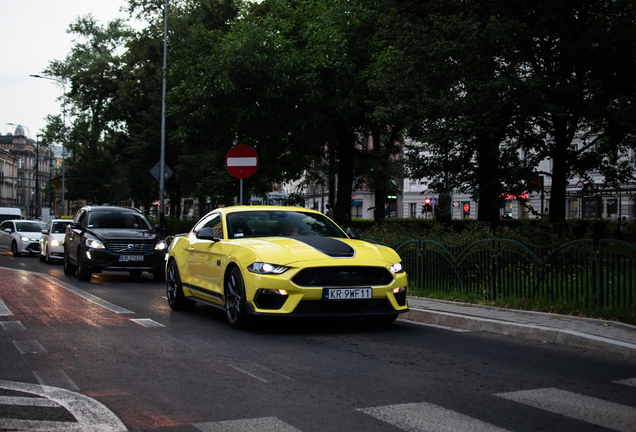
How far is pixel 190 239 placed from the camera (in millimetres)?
10672

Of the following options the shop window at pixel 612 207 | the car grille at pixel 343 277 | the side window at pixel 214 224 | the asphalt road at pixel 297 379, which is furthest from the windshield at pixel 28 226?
the shop window at pixel 612 207

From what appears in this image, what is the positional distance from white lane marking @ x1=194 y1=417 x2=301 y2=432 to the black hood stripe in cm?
393

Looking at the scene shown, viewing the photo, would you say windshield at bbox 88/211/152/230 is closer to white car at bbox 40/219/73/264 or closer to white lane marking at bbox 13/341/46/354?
white car at bbox 40/219/73/264

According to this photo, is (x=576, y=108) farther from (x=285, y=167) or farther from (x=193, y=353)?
(x=285, y=167)

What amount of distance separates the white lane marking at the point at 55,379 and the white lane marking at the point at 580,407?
326cm

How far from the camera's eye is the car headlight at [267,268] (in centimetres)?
806

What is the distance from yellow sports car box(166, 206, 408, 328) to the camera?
8.02 metres

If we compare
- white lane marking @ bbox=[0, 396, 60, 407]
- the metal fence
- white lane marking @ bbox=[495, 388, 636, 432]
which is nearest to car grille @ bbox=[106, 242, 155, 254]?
the metal fence

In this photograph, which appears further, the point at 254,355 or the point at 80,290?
the point at 80,290

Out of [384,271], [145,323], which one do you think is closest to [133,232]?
[145,323]

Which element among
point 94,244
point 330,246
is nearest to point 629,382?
point 330,246

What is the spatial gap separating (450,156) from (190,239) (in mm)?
13366

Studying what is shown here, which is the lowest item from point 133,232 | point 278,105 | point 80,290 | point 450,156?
point 80,290

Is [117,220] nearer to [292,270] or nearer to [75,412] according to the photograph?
[292,270]
